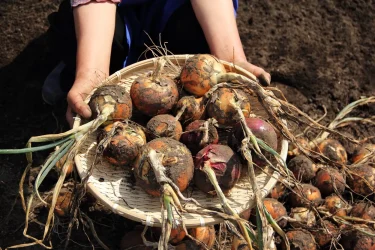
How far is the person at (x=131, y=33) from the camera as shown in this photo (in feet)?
6.22

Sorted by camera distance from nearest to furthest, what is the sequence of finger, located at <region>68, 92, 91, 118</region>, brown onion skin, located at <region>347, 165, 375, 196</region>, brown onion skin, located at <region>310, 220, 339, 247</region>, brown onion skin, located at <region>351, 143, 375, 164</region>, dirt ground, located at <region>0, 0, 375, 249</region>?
finger, located at <region>68, 92, 91, 118</region> < brown onion skin, located at <region>310, 220, 339, 247</region> < brown onion skin, located at <region>347, 165, 375, 196</region> < brown onion skin, located at <region>351, 143, 375, 164</region> < dirt ground, located at <region>0, 0, 375, 249</region>

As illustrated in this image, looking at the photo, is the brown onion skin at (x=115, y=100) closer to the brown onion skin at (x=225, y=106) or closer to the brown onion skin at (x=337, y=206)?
the brown onion skin at (x=225, y=106)

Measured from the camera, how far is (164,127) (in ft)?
5.57

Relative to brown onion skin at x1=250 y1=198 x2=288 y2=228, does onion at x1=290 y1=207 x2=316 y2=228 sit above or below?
below

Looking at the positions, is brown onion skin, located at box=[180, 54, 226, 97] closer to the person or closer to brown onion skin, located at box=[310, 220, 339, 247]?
the person

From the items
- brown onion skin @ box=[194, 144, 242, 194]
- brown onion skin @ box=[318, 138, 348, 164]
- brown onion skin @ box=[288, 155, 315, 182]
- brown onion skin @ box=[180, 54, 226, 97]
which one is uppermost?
brown onion skin @ box=[180, 54, 226, 97]

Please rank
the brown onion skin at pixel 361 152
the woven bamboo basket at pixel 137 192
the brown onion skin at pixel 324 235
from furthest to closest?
the brown onion skin at pixel 361 152 → the brown onion skin at pixel 324 235 → the woven bamboo basket at pixel 137 192

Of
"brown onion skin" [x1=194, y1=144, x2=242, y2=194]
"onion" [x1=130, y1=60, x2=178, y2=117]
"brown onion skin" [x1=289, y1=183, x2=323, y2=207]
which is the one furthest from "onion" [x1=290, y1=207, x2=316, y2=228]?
"onion" [x1=130, y1=60, x2=178, y2=117]

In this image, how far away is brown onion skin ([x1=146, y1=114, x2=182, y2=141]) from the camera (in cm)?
170

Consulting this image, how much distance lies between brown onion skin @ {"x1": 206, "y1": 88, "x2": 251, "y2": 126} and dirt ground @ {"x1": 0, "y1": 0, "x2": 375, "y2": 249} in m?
0.95

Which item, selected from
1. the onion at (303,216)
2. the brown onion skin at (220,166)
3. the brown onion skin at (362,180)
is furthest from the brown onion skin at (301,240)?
the brown onion skin at (220,166)

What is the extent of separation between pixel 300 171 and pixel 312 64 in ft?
2.88

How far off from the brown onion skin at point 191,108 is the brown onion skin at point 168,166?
0.18m

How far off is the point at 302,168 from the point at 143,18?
106 cm
